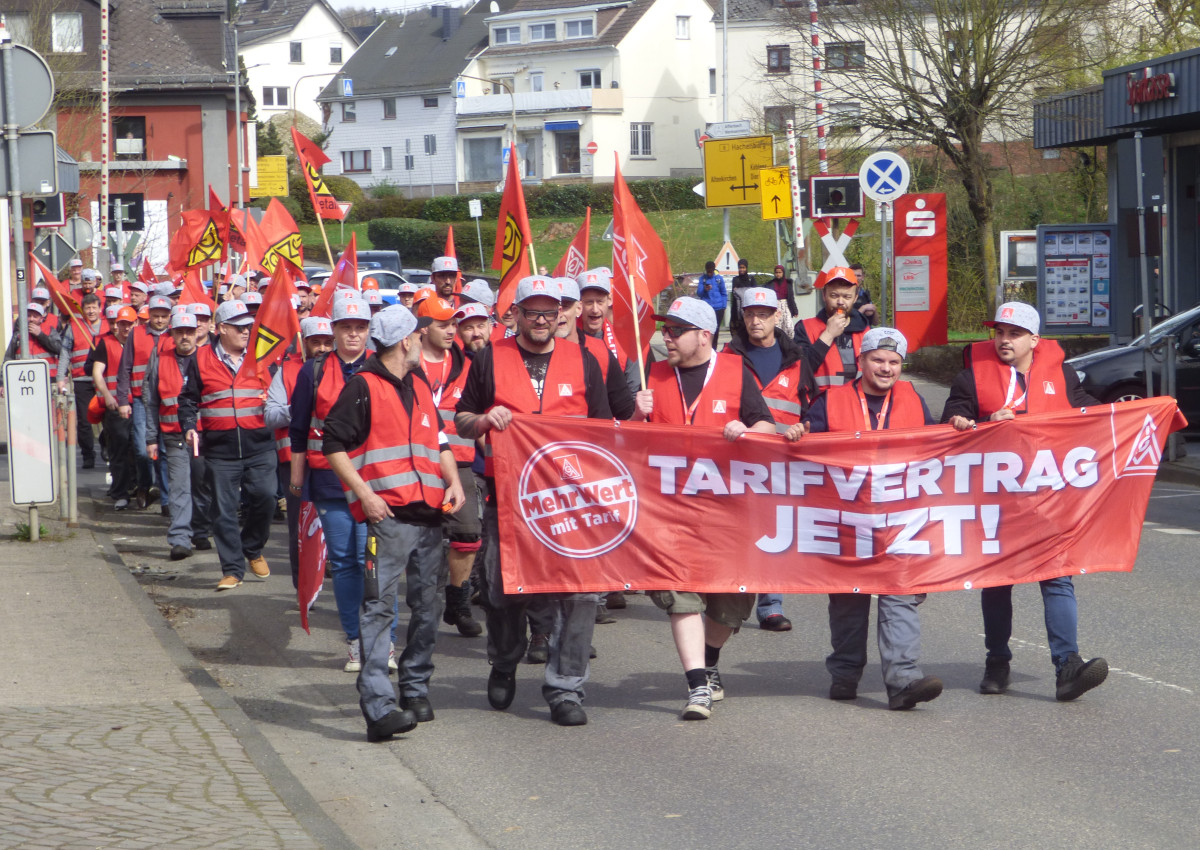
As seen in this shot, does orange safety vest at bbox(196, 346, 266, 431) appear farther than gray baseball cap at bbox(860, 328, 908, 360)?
Yes

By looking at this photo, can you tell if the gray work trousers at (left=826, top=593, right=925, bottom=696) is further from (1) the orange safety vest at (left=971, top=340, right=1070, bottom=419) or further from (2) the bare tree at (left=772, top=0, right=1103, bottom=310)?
(2) the bare tree at (left=772, top=0, right=1103, bottom=310)

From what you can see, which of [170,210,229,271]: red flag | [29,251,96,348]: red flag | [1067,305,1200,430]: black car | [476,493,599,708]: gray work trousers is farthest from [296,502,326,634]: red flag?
[170,210,229,271]: red flag

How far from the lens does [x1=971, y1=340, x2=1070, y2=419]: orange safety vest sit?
7.83 metres

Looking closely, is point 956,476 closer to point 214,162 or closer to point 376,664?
point 376,664

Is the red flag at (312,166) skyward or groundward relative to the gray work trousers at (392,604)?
skyward

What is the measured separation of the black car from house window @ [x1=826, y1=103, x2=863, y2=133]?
13.5m

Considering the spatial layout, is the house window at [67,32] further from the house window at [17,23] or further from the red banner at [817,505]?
the red banner at [817,505]

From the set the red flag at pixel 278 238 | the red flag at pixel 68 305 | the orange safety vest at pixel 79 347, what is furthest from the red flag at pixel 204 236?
the orange safety vest at pixel 79 347

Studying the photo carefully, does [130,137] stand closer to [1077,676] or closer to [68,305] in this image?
[68,305]

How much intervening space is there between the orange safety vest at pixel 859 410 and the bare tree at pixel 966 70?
23.1m

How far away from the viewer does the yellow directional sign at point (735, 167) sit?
3044 cm

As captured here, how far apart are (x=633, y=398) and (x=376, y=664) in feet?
6.69

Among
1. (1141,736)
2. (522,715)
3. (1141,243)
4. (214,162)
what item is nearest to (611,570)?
(522,715)

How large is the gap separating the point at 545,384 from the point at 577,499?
1.91 feet
